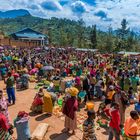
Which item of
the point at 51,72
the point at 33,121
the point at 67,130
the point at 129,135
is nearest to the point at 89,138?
the point at 129,135

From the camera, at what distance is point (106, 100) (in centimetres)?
1230

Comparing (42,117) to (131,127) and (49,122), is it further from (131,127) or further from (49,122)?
(131,127)

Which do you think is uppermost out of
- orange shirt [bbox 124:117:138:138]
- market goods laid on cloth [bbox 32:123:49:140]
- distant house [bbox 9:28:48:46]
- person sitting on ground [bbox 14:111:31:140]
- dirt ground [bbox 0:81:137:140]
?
distant house [bbox 9:28:48:46]

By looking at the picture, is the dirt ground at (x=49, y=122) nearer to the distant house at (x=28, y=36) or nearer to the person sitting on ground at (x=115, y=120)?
the person sitting on ground at (x=115, y=120)

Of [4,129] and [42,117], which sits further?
[42,117]

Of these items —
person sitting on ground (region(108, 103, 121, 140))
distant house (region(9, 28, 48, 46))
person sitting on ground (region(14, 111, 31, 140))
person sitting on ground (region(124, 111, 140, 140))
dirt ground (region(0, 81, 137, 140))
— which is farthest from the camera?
distant house (region(9, 28, 48, 46))

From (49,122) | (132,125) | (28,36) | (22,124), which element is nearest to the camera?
(132,125)

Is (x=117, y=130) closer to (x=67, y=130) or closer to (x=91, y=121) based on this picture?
(x=91, y=121)

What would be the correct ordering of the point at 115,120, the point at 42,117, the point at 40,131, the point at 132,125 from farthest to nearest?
the point at 42,117 < the point at 40,131 < the point at 115,120 < the point at 132,125

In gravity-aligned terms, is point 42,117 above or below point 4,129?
below

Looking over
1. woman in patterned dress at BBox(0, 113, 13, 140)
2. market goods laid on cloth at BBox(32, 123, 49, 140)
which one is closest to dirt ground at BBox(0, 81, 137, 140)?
market goods laid on cloth at BBox(32, 123, 49, 140)

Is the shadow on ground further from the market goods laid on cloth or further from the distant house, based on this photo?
the distant house

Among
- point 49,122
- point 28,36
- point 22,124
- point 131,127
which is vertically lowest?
point 49,122

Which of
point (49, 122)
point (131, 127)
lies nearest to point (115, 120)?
point (131, 127)
